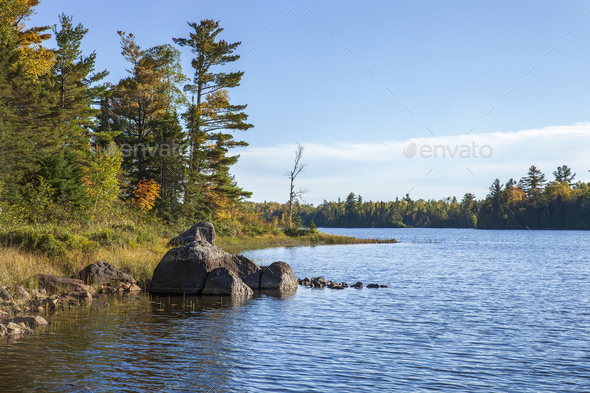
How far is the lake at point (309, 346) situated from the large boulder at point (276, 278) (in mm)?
1642

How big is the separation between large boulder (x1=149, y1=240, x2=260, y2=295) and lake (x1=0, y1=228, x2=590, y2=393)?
1.50m

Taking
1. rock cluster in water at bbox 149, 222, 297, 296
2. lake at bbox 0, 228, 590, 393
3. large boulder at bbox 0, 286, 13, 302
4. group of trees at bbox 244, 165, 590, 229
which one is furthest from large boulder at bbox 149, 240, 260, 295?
group of trees at bbox 244, 165, 590, 229

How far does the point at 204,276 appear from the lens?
69.4 feet

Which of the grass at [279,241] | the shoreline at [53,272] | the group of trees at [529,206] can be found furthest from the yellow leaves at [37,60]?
the group of trees at [529,206]

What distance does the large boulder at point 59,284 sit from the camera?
18.0m

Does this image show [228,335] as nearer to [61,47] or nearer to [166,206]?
[166,206]

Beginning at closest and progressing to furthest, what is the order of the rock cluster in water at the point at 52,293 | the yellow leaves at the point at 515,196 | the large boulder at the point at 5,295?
the rock cluster in water at the point at 52,293, the large boulder at the point at 5,295, the yellow leaves at the point at 515,196

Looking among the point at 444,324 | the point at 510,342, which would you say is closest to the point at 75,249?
the point at 444,324

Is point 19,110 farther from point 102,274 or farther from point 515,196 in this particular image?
point 515,196

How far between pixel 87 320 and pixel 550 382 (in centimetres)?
1337

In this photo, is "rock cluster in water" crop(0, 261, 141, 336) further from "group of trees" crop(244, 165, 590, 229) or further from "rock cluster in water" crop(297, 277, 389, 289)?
"group of trees" crop(244, 165, 590, 229)

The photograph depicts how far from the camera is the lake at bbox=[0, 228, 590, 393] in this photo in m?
9.54

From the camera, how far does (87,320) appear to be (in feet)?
47.4

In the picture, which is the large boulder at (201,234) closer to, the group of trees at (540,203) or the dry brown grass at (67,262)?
the dry brown grass at (67,262)
